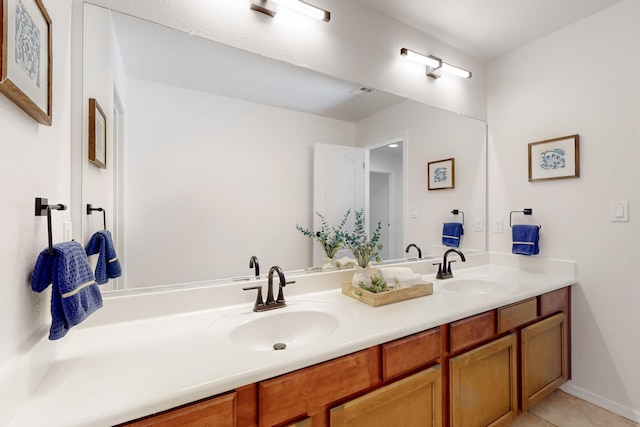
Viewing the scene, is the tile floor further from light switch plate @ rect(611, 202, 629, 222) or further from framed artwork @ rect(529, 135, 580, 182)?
framed artwork @ rect(529, 135, 580, 182)

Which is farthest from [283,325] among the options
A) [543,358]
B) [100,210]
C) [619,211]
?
[619,211]

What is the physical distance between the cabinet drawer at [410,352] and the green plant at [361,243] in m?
0.46

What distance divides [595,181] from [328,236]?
172 centimetres

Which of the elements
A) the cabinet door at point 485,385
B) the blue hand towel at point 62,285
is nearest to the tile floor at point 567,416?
the cabinet door at point 485,385

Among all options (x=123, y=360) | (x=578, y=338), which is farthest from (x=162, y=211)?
(x=578, y=338)

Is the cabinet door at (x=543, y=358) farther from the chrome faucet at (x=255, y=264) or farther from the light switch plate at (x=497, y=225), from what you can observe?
the chrome faucet at (x=255, y=264)

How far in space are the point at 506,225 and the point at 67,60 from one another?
2.74 meters

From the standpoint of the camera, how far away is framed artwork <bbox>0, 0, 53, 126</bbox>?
1.97 ft

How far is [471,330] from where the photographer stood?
1.33 meters

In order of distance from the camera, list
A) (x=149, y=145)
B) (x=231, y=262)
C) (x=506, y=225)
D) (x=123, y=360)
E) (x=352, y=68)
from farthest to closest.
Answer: (x=506, y=225) → (x=352, y=68) → (x=231, y=262) → (x=149, y=145) → (x=123, y=360)

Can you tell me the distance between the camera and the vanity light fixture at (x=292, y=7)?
1339 millimetres

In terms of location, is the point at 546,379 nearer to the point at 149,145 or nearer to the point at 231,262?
the point at 231,262

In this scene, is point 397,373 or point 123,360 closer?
point 123,360

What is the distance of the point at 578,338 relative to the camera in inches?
75.0
